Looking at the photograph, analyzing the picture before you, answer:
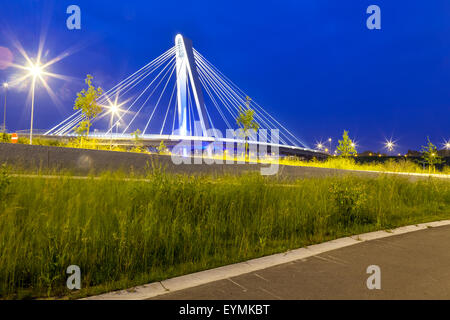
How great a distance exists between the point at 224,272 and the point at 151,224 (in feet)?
3.94

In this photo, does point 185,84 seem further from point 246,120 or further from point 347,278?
point 347,278

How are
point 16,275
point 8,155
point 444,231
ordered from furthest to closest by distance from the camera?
1. point 8,155
2. point 444,231
3. point 16,275

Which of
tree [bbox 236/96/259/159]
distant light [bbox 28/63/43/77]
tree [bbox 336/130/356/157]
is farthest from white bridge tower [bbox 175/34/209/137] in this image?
tree [bbox 336/130/356/157]

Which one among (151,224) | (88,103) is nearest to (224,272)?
(151,224)

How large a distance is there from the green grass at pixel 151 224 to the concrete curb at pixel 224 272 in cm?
16

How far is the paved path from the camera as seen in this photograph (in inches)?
107

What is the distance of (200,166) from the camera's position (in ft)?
42.3

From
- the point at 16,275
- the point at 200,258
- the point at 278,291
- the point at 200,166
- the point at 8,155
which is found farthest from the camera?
the point at 200,166

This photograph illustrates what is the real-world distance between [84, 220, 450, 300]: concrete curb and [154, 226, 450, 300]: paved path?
0.10 metres

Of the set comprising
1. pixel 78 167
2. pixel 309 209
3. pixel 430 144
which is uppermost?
pixel 430 144

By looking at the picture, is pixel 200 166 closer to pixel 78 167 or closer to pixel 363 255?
pixel 78 167

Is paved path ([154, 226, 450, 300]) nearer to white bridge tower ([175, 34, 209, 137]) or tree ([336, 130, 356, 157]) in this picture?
white bridge tower ([175, 34, 209, 137])
